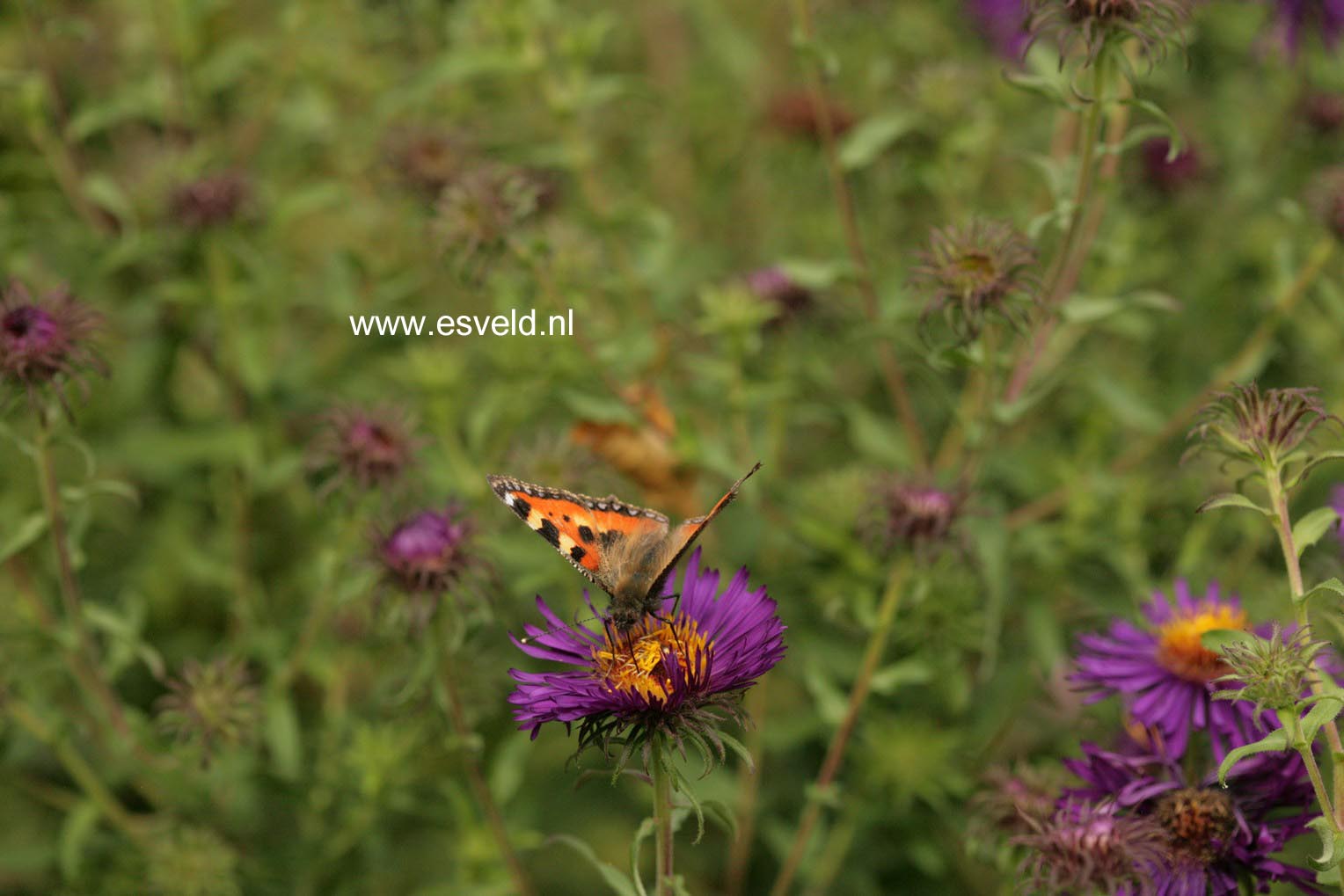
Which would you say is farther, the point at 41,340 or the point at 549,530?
the point at 41,340

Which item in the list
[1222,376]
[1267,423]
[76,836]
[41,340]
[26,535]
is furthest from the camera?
[1222,376]

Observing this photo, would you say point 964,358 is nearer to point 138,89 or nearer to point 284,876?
point 284,876

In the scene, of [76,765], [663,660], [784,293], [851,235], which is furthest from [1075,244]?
[76,765]

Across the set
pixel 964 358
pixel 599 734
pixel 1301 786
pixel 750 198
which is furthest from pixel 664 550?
pixel 750 198

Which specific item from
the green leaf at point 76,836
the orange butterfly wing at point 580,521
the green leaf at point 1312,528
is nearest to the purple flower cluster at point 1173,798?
the green leaf at point 1312,528

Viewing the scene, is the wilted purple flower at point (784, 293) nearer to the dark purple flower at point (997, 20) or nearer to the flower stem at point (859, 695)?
the flower stem at point (859, 695)

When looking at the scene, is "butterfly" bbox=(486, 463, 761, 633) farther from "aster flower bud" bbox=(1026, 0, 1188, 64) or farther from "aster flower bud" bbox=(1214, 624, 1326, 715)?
"aster flower bud" bbox=(1026, 0, 1188, 64)

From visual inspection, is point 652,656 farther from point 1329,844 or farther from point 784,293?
point 784,293
